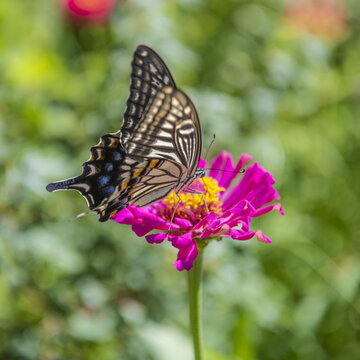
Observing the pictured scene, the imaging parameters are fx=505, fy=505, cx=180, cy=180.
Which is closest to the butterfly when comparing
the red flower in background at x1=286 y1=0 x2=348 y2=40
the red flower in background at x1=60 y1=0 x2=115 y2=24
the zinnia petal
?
the zinnia petal

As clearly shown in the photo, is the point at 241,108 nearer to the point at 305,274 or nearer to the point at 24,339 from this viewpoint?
the point at 305,274

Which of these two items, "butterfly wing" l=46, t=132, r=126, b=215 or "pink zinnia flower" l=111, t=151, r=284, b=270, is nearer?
"pink zinnia flower" l=111, t=151, r=284, b=270

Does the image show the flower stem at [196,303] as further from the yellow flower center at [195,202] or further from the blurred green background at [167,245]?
the blurred green background at [167,245]

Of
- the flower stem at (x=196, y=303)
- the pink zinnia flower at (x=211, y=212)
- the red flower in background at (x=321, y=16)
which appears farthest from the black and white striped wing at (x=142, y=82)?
the red flower in background at (x=321, y=16)

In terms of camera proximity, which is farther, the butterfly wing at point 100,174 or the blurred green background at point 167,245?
the blurred green background at point 167,245

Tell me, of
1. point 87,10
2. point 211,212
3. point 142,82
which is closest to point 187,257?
point 211,212

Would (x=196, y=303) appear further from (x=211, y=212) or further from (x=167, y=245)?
(x=167, y=245)

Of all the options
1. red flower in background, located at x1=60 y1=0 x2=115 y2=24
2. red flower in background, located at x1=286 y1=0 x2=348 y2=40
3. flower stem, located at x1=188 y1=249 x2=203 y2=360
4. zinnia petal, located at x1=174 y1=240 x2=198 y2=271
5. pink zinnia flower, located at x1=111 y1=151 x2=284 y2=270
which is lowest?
flower stem, located at x1=188 y1=249 x2=203 y2=360

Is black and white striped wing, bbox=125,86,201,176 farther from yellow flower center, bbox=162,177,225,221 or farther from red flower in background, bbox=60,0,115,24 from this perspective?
red flower in background, bbox=60,0,115,24
